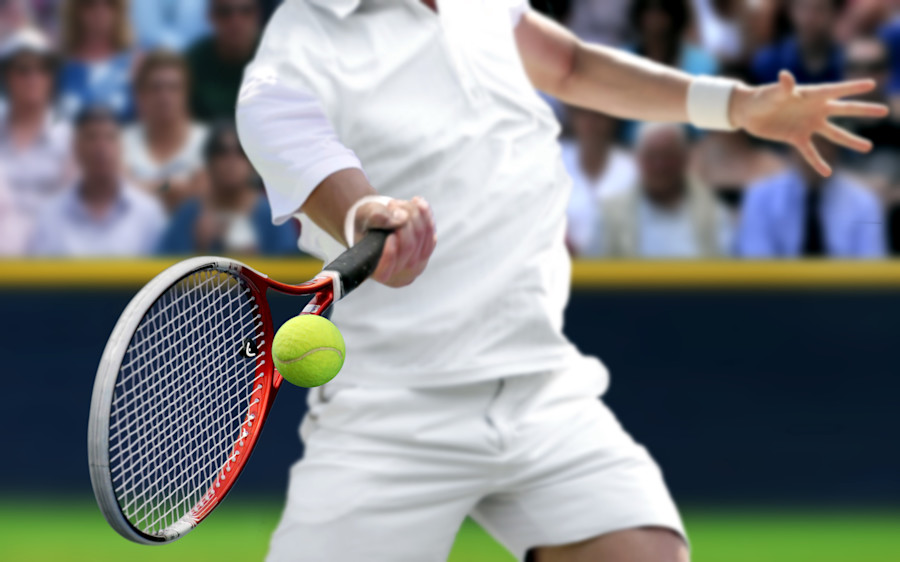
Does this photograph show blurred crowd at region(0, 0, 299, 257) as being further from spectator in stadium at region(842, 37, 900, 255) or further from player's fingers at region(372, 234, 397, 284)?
player's fingers at region(372, 234, 397, 284)

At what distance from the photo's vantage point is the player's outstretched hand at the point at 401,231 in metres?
1.72

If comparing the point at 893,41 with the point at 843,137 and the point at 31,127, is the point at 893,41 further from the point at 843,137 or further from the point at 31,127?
the point at 31,127

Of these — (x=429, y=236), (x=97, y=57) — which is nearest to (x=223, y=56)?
(x=97, y=57)

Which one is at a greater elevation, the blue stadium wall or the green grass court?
the blue stadium wall

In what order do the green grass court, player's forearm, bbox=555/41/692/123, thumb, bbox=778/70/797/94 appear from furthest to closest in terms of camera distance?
the green grass court
player's forearm, bbox=555/41/692/123
thumb, bbox=778/70/797/94

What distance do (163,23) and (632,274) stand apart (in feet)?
7.12

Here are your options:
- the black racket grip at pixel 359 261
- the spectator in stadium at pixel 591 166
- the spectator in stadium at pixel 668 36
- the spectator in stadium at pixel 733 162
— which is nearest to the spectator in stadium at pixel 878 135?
the spectator in stadium at pixel 733 162

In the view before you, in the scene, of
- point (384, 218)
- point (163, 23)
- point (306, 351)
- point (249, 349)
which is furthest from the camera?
point (163, 23)

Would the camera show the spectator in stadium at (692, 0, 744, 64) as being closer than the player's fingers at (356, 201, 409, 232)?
No

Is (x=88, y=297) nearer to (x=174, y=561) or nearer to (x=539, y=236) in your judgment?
(x=174, y=561)

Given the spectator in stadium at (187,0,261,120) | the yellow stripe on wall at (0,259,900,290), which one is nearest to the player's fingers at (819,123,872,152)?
the yellow stripe on wall at (0,259,900,290)

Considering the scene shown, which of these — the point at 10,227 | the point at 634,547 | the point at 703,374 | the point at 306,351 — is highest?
the point at 306,351

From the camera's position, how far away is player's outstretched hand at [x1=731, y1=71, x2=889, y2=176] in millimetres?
2373

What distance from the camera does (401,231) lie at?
172 centimetres
